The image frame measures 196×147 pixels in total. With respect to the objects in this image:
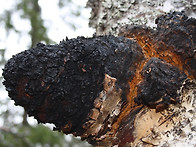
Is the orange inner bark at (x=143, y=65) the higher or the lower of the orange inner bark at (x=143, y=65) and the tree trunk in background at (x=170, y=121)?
the higher

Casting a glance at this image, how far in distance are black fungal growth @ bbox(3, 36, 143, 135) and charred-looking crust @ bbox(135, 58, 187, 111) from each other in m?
0.07

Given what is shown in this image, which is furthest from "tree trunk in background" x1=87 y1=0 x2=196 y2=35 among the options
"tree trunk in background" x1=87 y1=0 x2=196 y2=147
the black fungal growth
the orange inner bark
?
the black fungal growth

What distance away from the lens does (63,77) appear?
0.73 m

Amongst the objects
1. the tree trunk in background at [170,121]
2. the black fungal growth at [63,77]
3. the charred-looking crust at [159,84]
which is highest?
the black fungal growth at [63,77]

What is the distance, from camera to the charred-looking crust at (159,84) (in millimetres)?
736

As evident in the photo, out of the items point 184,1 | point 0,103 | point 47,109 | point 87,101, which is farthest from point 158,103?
point 0,103

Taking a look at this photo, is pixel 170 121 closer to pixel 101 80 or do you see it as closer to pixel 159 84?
pixel 159 84

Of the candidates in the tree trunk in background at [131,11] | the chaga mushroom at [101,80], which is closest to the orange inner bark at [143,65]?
the chaga mushroom at [101,80]

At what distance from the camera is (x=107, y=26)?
44.3 inches

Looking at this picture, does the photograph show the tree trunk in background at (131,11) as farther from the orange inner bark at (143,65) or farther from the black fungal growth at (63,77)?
the black fungal growth at (63,77)

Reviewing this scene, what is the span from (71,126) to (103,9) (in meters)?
0.65

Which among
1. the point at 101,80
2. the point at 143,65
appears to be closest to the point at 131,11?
the point at 143,65

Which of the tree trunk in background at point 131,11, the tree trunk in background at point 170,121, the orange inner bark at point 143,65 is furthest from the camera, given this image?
the tree trunk in background at point 131,11

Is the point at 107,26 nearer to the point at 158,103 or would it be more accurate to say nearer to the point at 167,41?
the point at 167,41
